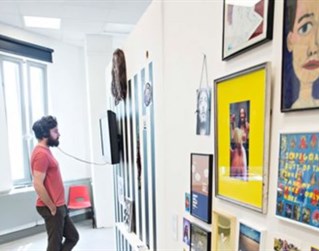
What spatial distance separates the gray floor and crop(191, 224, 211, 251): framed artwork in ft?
9.04

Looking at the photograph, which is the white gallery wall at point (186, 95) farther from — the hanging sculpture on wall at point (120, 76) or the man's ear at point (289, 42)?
the hanging sculpture on wall at point (120, 76)

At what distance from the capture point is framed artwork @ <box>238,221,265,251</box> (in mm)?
834

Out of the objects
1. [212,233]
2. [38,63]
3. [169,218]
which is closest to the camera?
[212,233]

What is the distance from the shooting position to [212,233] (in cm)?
109

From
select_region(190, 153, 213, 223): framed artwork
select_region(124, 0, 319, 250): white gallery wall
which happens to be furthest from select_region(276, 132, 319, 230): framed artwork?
select_region(190, 153, 213, 223): framed artwork

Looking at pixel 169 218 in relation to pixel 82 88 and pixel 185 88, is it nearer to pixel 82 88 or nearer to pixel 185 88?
pixel 185 88

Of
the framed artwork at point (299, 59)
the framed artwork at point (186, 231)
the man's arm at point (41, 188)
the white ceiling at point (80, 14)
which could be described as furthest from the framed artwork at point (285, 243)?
the white ceiling at point (80, 14)

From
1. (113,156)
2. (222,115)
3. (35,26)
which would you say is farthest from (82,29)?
(222,115)

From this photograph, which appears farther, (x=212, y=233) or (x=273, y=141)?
(x=212, y=233)

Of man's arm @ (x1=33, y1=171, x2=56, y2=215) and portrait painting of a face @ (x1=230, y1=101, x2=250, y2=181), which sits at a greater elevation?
portrait painting of a face @ (x1=230, y1=101, x2=250, y2=181)

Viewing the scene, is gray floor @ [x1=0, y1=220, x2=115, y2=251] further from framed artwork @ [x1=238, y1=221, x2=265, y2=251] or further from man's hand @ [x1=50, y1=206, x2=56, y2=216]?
framed artwork @ [x1=238, y1=221, x2=265, y2=251]

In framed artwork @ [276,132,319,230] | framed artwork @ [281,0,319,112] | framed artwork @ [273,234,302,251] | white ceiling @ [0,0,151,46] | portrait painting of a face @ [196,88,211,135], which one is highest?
white ceiling @ [0,0,151,46]

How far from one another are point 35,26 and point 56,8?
850mm

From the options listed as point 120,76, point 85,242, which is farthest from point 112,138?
point 85,242
